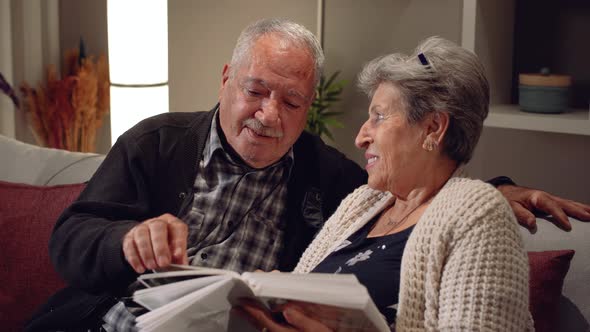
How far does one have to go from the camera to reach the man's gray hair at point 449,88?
164 cm

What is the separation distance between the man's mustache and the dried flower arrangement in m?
1.68

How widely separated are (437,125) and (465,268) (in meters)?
0.37

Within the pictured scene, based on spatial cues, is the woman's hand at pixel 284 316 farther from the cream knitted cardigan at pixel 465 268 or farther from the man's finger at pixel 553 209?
the man's finger at pixel 553 209

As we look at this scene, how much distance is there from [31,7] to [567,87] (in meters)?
2.28

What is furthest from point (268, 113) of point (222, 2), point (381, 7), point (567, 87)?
point (222, 2)

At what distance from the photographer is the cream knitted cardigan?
4.58 feet

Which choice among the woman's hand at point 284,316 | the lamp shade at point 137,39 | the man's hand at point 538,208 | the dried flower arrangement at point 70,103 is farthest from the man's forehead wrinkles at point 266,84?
the dried flower arrangement at point 70,103

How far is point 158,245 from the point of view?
1.45 metres

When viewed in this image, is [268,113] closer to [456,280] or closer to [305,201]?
[305,201]

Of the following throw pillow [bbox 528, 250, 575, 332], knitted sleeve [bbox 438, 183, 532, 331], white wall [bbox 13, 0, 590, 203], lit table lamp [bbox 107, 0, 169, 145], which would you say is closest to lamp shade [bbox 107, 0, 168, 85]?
lit table lamp [bbox 107, 0, 169, 145]

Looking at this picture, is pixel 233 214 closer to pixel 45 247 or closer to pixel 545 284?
pixel 45 247

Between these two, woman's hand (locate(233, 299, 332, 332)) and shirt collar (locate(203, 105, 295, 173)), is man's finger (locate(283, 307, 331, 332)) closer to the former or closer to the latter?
woman's hand (locate(233, 299, 332, 332))

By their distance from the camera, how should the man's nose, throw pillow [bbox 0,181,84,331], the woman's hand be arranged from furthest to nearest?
throw pillow [bbox 0,181,84,331], the man's nose, the woman's hand

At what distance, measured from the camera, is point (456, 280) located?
1.42 meters
